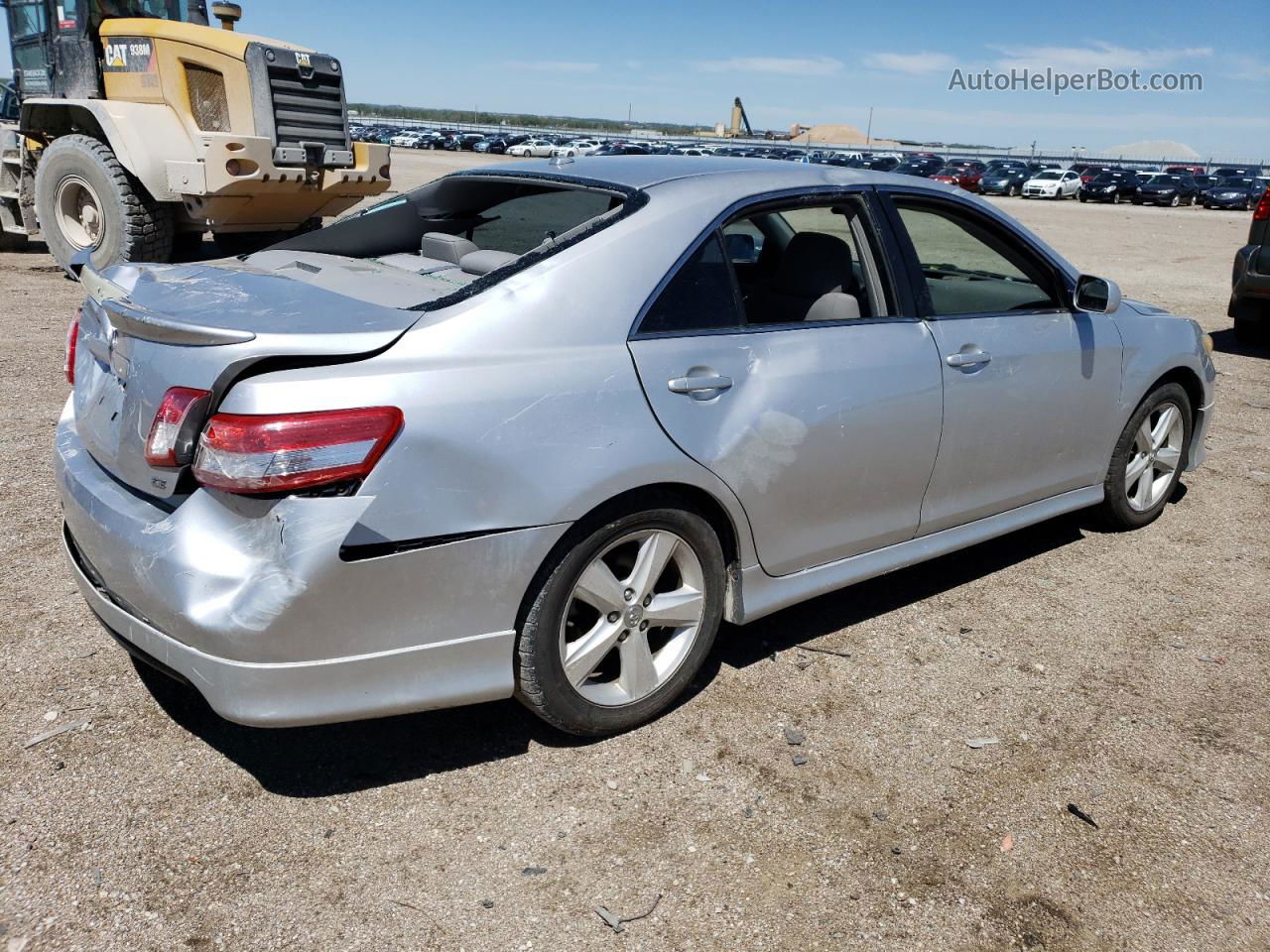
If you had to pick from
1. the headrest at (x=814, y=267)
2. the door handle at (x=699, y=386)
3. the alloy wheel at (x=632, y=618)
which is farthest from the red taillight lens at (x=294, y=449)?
the headrest at (x=814, y=267)

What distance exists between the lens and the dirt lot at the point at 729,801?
242cm

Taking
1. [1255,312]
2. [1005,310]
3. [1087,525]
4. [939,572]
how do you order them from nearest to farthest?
[1005,310] < [939,572] < [1087,525] < [1255,312]

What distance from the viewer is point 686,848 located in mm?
2668

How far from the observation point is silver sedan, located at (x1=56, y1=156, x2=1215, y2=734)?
2.45 m

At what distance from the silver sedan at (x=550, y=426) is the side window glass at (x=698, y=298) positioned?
0.04 feet

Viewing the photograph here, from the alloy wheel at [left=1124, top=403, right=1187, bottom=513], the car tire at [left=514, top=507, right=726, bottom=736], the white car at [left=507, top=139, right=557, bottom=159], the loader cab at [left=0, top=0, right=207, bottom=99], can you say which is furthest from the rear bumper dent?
the white car at [left=507, top=139, right=557, bottom=159]

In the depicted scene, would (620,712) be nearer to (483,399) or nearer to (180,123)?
(483,399)

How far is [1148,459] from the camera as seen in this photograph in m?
4.85

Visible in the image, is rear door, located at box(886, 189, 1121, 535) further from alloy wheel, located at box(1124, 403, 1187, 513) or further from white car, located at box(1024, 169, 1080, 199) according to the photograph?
white car, located at box(1024, 169, 1080, 199)

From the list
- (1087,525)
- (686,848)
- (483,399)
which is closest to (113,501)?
(483,399)

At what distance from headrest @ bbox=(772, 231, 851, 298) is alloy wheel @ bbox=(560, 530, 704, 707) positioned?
118cm

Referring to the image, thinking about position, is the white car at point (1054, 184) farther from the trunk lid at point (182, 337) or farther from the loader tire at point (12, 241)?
the trunk lid at point (182, 337)

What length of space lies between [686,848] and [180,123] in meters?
9.44

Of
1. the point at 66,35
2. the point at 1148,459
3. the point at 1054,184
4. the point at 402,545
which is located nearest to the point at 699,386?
the point at 402,545
